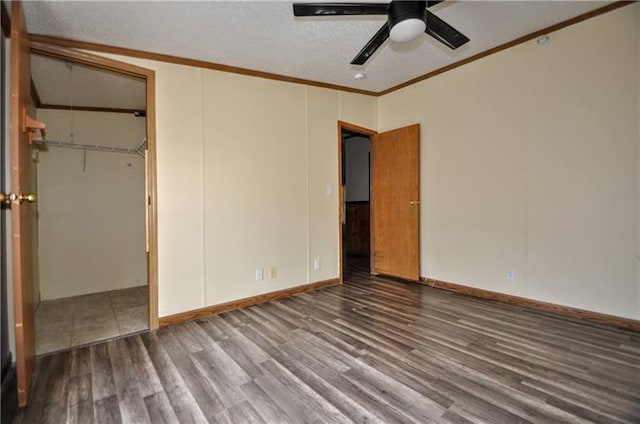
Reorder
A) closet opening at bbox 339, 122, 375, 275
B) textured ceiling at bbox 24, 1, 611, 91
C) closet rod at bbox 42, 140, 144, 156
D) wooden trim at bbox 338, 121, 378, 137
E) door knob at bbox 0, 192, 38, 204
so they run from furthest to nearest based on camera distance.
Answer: closet opening at bbox 339, 122, 375, 275 < wooden trim at bbox 338, 121, 378, 137 < closet rod at bbox 42, 140, 144, 156 < textured ceiling at bbox 24, 1, 611, 91 < door knob at bbox 0, 192, 38, 204

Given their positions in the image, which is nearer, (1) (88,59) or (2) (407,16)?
(2) (407,16)

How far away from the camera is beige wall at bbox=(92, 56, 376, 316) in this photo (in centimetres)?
283

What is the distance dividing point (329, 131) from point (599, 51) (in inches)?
106

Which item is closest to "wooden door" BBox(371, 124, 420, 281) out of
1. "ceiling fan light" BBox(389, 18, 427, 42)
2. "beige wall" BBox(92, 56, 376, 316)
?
"beige wall" BBox(92, 56, 376, 316)

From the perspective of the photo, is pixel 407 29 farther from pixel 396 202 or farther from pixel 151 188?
pixel 396 202

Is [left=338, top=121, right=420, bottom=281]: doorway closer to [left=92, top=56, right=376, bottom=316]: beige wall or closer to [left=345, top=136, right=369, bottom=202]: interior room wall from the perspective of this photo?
[left=92, top=56, right=376, bottom=316]: beige wall

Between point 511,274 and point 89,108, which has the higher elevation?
point 89,108

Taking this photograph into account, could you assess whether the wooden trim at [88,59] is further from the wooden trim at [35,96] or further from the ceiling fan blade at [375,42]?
the ceiling fan blade at [375,42]

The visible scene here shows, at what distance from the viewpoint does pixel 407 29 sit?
195cm

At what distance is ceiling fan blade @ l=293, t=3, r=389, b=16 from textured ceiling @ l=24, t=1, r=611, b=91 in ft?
1.56

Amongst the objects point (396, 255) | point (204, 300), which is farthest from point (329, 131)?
point (204, 300)

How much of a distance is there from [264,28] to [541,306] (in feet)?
11.9

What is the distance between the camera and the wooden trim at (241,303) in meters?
2.81

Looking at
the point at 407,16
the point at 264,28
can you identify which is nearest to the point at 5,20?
the point at 264,28
